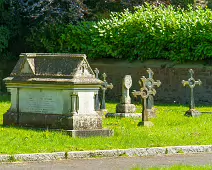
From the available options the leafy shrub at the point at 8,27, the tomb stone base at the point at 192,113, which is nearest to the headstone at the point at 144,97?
the tomb stone base at the point at 192,113

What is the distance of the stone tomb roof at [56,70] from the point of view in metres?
15.3

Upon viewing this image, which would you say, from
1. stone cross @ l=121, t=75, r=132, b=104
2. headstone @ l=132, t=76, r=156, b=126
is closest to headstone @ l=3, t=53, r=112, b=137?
headstone @ l=132, t=76, r=156, b=126

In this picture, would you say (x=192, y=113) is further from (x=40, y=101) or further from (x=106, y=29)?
(x=106, y=29)

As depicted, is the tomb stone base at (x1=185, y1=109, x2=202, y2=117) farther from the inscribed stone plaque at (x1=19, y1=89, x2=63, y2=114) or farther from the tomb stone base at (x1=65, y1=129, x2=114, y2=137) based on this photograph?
the inscribed stone plaque at (x1=19, y1=89, x2=63, y2=114)

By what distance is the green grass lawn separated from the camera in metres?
13.6

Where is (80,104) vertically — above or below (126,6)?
below

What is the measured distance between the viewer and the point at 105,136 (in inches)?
599

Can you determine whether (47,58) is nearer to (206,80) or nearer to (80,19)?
(206,80)

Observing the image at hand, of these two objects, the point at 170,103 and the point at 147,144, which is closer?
the point at 147,144

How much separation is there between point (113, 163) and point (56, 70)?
11.2 ft

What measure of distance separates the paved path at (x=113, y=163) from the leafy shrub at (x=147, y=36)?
35.8ft

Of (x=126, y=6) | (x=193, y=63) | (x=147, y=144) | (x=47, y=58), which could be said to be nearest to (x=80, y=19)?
(x=126, y=6)

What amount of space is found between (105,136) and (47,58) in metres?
1.87

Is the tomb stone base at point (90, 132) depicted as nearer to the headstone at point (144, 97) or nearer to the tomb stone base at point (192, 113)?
the headstone at point (144, 97)
